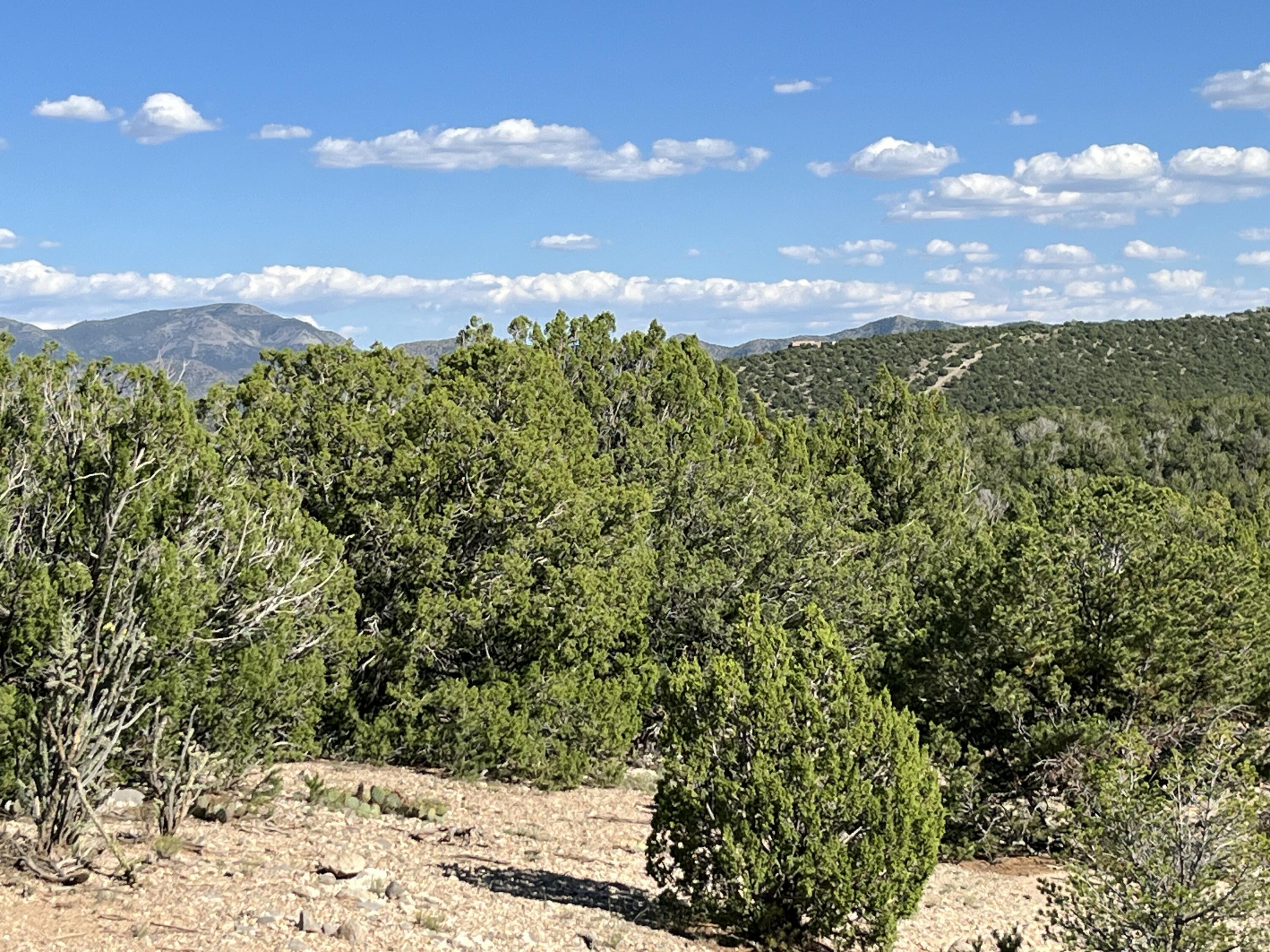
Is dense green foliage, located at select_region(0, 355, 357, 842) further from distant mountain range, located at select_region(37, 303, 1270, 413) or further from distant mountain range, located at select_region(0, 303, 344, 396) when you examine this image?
distant mountain range, located at select_region(37, 303, 1270, 413)

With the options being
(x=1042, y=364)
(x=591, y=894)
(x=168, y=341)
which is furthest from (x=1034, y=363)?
(x=168, y=341)

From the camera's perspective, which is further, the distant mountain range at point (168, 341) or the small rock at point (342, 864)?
the distant mountain range at point (168, 341)

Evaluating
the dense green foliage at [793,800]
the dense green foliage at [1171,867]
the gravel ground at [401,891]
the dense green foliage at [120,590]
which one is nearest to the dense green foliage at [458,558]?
the gravel ground at [401,891]

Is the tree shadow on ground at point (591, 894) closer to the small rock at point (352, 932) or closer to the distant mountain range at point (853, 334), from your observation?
Answer: the small rock at point (352, 932)

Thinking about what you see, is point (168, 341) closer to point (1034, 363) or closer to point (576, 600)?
point (1034, 363)

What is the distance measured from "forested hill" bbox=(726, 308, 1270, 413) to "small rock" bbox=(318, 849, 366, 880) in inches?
2174

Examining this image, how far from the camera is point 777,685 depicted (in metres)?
10.3

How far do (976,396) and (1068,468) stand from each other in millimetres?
25272

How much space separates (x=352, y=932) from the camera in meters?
8.41

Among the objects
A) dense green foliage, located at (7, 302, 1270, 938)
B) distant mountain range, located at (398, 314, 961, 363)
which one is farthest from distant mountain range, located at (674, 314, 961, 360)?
dense green foliage, located at (7, 302, 1270, 938)

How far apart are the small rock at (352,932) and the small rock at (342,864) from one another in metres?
1.46

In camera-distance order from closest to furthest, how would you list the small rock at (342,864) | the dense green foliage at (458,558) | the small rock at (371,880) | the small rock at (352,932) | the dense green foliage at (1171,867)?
the small rock at (352,932)
the dense green foliage at (1171,867)
the small rock at (371,880)
the small rock at (342,864)
the dense green foliage at (458,558)

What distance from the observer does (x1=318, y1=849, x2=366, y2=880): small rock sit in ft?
32.9

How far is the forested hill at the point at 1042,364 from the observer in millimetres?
71625
